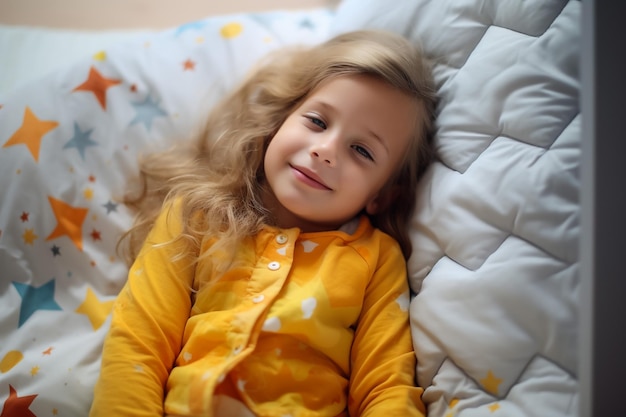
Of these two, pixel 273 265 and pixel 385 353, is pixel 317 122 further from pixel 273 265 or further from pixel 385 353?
pixel 385 353

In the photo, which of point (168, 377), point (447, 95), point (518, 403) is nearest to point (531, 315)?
point (518, 403)

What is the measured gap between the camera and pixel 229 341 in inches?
34.5

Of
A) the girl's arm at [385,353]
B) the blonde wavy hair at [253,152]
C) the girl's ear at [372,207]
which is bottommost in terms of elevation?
the girl's arm at [385,353]

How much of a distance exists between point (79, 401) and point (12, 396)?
0.10 meters

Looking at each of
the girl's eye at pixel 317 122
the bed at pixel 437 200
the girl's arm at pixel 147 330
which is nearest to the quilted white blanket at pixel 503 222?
the bed at pixel 437 200

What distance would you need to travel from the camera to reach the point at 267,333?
0.90m

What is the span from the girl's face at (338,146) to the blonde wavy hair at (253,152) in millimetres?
27

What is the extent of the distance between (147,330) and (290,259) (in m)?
0.25

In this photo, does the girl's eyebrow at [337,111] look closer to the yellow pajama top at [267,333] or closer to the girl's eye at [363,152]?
the girl's eye at [363,152]

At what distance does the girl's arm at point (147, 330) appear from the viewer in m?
0.84

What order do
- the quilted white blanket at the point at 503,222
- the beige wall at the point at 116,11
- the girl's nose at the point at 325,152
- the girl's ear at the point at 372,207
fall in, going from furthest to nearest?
the beige wall at the point at 116,11 → the girl's ear at the point at 372,207 → the girl's nose at the point at 325,152 → the quilted white blanket at the point at 503,222

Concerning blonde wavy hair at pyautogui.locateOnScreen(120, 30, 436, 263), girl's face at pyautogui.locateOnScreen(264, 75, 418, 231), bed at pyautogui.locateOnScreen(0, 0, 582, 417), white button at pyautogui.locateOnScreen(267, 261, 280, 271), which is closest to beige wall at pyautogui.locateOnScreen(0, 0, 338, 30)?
bed at pyautogui.locateOnScreen(0, 0, 582, 417)

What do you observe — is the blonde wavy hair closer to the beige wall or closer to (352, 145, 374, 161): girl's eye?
(352, 145, 374, 161): girl's eye

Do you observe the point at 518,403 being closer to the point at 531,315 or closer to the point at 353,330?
the point at 531,315
